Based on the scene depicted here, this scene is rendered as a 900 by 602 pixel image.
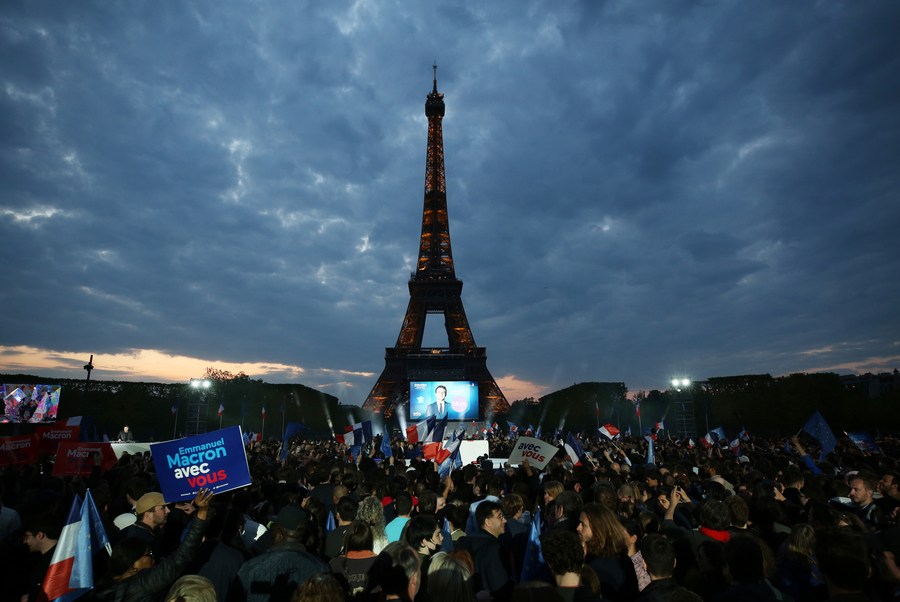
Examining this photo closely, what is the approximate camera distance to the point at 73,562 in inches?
138

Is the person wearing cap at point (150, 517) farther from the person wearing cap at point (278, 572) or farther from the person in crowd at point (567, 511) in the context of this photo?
the person in crowd at point (567, 511)

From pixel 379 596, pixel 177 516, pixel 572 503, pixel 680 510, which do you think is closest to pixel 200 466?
pixel 177 516

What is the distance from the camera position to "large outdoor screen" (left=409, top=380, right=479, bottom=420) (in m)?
42.9

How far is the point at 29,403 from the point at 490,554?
4565 cm

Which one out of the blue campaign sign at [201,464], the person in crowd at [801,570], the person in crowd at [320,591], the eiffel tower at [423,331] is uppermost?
the eiffel tower at [423,331]

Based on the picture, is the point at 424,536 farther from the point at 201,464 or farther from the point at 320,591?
the point at 201,464

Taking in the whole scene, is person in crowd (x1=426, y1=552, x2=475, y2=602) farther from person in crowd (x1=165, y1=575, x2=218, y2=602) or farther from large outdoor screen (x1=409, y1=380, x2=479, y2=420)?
large outdoor screen (x1=409, y1=380, x2=479, y2=420)

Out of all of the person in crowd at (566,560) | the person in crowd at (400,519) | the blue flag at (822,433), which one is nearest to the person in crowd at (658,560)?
Result: the person in crowd at (566,560)

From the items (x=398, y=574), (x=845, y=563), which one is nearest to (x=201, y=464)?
(x=398, y=574)

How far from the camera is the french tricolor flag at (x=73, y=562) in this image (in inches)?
133

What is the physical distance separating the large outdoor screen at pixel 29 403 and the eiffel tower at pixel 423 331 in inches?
1262

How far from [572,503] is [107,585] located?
4077 mm

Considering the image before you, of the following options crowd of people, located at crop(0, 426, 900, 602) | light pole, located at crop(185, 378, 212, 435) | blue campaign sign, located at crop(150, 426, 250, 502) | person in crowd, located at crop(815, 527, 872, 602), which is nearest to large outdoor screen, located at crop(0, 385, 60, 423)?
light pole, located at crop(185, 378, 212, 435)

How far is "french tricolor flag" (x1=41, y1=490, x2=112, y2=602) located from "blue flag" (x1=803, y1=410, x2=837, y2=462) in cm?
1369
